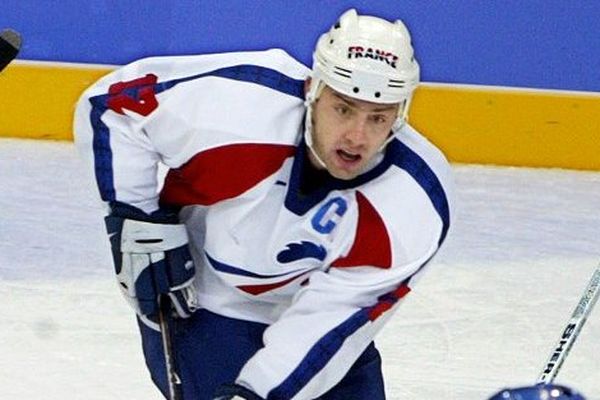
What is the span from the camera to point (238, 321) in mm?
2465

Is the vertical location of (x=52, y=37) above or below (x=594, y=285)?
below

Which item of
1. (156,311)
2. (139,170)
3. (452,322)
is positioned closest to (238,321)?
(156,311)

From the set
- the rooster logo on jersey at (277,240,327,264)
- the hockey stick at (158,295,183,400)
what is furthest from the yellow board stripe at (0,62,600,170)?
the rooster logo on jersey at (277,240,327,264)

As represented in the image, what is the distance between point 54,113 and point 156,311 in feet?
7.21

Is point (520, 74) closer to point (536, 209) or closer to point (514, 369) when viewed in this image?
point (536, 209)

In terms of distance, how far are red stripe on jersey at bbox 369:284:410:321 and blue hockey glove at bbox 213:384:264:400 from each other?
0.63ft

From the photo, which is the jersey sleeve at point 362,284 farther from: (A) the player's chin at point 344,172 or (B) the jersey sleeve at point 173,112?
(B) the jersey sleeve at point 173,112

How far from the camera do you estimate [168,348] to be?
8.06 ft

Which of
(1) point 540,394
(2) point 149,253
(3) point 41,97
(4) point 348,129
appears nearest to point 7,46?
(1) point 540,394

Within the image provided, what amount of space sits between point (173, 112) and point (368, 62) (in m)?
0.29

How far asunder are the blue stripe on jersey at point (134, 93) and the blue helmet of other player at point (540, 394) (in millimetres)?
712

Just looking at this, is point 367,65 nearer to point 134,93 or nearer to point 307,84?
point 307,84

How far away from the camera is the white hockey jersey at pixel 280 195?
7.39 feet

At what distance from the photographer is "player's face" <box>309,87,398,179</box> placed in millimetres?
2160
